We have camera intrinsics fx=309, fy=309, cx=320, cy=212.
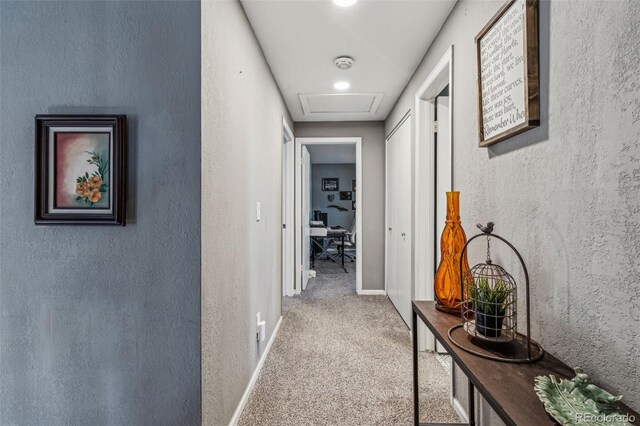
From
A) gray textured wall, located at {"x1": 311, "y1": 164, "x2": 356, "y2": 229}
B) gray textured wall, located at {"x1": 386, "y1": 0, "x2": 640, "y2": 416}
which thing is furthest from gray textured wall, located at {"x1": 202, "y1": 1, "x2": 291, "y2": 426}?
gray textured wall, located at {"x1": 311, "y1": 164, "x2": 356, "y2": 229}

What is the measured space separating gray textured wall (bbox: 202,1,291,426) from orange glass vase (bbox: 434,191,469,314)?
3.26 ft

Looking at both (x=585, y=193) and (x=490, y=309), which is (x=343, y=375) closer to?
(x=490, y=309)

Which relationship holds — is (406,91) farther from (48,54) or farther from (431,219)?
(48,54)

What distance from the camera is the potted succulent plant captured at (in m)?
1.00

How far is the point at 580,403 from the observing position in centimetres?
66

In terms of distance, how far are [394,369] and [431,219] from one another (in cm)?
116

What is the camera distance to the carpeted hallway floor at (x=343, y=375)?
170 cm

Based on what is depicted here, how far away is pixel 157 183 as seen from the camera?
3.89 ft

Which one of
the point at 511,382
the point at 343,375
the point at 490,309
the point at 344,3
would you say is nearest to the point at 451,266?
the point at 490,309

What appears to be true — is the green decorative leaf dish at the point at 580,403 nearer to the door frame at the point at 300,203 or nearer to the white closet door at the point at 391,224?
the white closet door at the point at 391,224

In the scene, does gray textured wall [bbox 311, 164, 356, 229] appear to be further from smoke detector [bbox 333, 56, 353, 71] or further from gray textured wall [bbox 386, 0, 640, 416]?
gray textured wall [bbox 386, 0, 640, 416]

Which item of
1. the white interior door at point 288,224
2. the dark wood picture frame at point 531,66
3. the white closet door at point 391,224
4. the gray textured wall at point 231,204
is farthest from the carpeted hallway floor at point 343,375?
the dark wood picture frame at point 531,66

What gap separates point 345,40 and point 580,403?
220 centimetres

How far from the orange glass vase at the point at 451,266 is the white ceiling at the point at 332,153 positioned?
436 centimetres
